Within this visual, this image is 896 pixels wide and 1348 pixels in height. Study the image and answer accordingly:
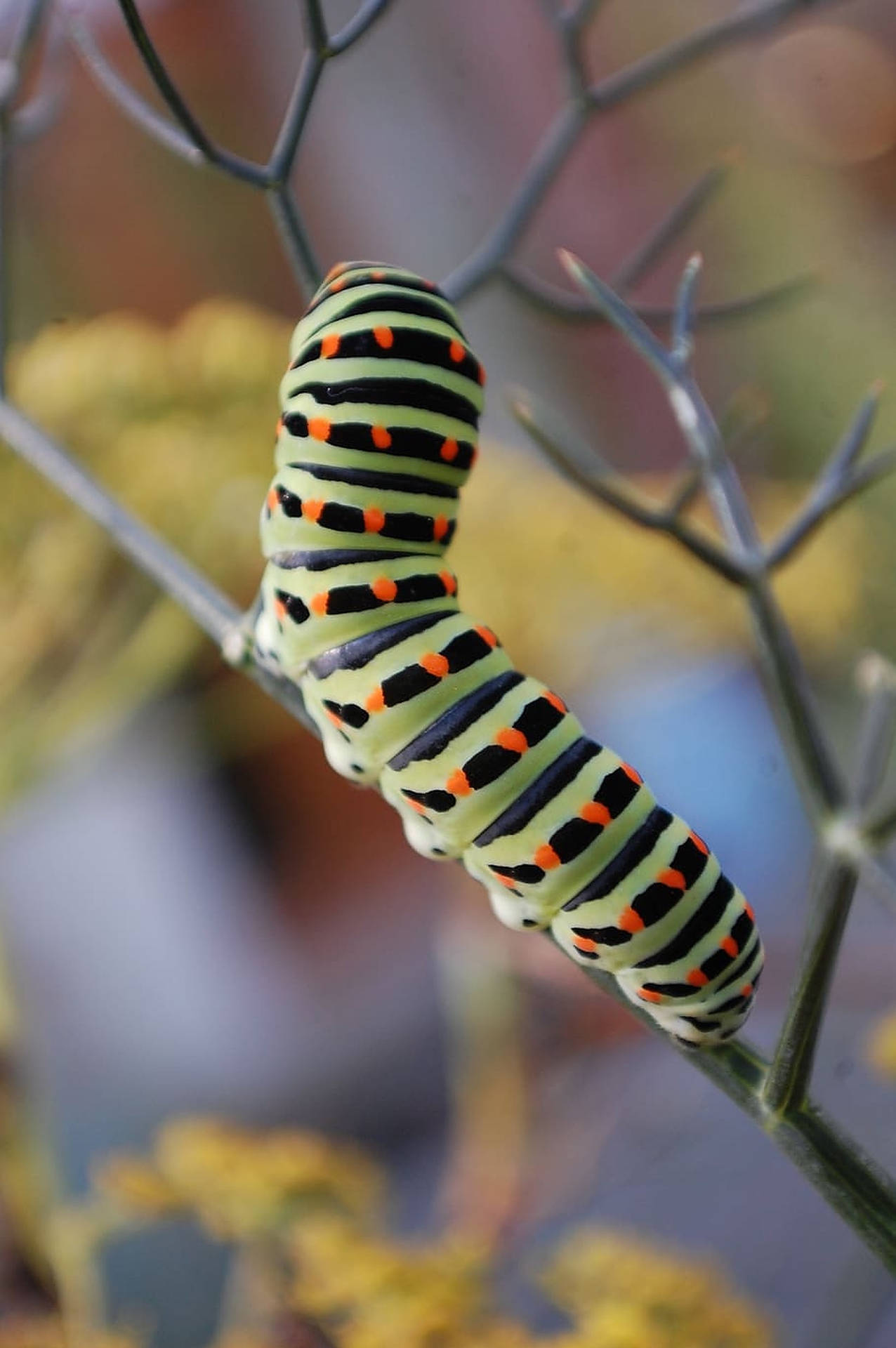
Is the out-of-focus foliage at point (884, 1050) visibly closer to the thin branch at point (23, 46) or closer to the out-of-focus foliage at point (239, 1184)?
the out-of-focus foliage at point (239, 1184)

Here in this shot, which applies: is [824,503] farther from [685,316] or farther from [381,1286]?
[381,1286]

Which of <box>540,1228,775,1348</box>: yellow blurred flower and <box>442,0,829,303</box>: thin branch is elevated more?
<box>442,0,829,303</box>: thin branch

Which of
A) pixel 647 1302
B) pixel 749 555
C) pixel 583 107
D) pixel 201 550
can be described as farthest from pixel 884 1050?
pixel 201 550

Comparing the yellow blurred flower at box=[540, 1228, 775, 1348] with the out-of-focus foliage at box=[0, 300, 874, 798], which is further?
the out-of-focus foliage at box=[0, 300, 874, 798]

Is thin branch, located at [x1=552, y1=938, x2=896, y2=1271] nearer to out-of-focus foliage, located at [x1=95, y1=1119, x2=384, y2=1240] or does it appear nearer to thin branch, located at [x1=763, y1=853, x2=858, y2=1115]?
thin branch, located at [x1=763, y1=853, x2=858, y2=1115]

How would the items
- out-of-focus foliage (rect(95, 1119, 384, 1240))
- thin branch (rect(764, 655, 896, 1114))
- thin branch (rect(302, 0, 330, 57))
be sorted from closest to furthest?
thin branch (rect(764, 655, 896, 1114)) → thin branch (rect(302, 0, 330, 57)) → out-of-focus foliage (rect(95, 1119, 384, 1240))

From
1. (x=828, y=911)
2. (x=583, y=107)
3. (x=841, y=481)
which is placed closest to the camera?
(x=828, y=911)

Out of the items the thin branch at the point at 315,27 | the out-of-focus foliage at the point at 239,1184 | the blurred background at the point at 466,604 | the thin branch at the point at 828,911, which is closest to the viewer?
the thin branch at the point at 828,911

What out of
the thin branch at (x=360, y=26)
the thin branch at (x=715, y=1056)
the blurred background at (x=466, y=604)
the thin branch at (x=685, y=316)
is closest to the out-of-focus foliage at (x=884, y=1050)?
the blurred background at (x=466, y=604)

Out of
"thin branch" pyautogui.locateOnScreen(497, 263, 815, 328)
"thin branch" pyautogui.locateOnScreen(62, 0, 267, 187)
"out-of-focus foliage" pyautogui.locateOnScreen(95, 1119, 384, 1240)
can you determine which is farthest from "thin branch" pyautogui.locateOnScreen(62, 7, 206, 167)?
"out-of-focus foliage" pyautogui.locateOnScreen(95, 1119, 384, 1240)
